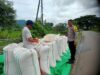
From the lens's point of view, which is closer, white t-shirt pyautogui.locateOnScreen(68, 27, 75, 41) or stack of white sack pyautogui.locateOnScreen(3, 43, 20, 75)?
stack of white sack pyautogui.locateOnScreen(3, 43, 20, 75)

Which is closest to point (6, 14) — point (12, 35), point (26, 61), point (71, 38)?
point (12, 35)

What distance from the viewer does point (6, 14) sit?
2227cm

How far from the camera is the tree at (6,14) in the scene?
20.5 metres

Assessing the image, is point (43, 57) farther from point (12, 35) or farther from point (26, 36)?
point (12, 35)

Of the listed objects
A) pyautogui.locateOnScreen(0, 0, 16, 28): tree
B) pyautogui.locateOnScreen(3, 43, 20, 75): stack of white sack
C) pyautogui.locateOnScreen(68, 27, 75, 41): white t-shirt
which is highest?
pyautogui.locateOnScreen(0, 0, 16, 28): tree

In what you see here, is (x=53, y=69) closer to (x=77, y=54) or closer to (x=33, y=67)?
(x=33, y=67)

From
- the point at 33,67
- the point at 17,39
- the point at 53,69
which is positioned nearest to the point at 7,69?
the point at 33,67

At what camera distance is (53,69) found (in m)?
4.58

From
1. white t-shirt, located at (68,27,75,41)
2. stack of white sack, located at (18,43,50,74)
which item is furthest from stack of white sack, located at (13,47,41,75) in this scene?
white t-shirt, located at (68,27,75,41)

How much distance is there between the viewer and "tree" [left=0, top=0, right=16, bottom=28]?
20484 mm

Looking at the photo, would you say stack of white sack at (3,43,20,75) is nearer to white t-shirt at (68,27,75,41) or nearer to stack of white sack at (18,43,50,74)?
stack of white sack at (18,43,50,74)

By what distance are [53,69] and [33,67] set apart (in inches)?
49.1

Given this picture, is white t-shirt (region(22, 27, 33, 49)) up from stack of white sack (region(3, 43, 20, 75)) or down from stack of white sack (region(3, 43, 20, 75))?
up

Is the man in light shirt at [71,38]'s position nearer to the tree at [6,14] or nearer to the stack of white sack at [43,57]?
the stack of white sack at [43,57]
